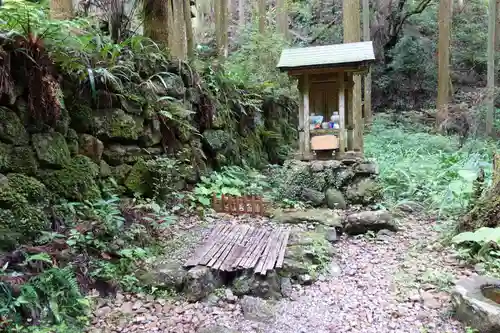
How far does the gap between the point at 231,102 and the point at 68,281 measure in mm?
6069

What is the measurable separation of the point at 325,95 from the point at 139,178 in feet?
13.2

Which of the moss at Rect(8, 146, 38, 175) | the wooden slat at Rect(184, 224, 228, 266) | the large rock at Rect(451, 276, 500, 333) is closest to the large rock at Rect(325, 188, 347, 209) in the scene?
the wooden slat at Rect(184, 224, 228, 266)

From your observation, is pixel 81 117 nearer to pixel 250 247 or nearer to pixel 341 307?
pixel 250 247

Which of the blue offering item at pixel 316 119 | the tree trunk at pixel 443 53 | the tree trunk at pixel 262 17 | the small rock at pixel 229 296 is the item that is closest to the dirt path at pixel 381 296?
the small rock at pixel 229 296

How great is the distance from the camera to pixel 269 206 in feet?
21.9

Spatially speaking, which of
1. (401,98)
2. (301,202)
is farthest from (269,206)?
(401,98)

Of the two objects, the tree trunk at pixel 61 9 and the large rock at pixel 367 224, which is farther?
the large rock at pixel 367 224

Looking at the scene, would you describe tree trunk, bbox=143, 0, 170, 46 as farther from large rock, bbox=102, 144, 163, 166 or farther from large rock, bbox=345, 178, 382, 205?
large rock, bbox=345, 178, 382, 205

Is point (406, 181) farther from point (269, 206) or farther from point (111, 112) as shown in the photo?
point (111, 112)

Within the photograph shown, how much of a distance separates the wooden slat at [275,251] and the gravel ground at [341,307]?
372mm

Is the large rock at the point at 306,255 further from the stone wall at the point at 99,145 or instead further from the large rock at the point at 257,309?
the stone wall at the point at 99,145

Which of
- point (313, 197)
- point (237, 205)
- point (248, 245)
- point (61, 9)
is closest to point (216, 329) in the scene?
point (248, 245)

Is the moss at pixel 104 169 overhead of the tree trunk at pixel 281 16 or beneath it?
beneath

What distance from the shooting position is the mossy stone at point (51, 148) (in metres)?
4.12
